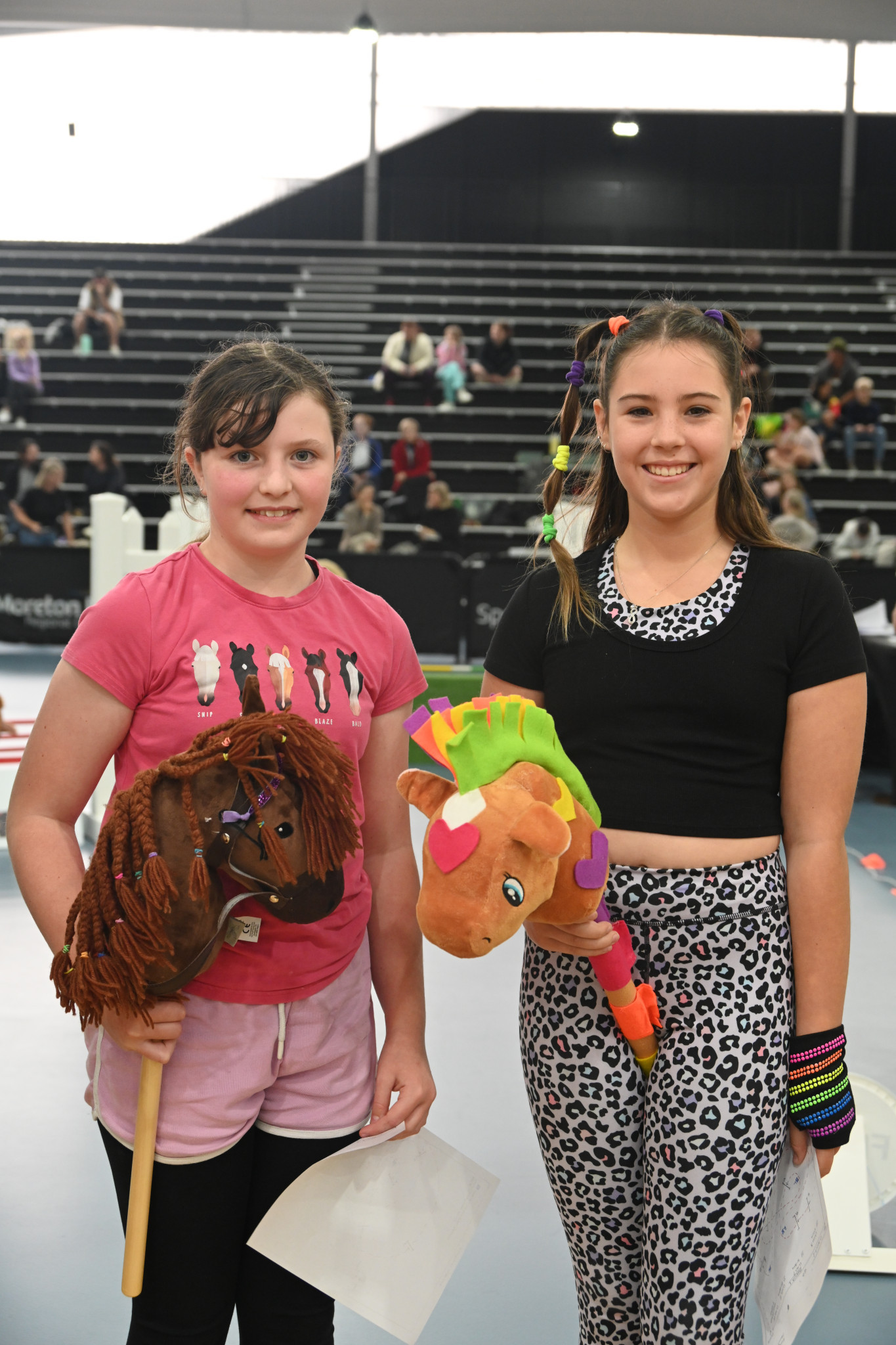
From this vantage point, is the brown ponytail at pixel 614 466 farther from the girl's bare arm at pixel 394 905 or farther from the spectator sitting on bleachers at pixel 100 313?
the spectator sitting on bleachers at pixel 100 313

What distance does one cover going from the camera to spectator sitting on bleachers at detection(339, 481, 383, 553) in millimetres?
9617

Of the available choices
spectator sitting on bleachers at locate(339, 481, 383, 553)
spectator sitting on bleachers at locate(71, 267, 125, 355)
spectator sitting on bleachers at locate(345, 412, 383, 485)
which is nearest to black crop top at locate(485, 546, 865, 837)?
spectator sitting on bleachers at locate(339, 481, 383, 553)

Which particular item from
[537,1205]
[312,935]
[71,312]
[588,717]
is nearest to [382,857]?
[312,935]

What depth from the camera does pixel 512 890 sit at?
1.02 meters

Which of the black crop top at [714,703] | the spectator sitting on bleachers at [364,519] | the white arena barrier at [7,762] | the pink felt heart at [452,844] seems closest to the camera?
the pink felt heart at [452,844]

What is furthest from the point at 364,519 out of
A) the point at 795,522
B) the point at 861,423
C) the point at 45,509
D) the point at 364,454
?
the point at 861,423

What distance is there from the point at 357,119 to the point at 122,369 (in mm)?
7110

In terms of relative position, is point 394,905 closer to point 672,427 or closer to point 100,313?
point 672,427

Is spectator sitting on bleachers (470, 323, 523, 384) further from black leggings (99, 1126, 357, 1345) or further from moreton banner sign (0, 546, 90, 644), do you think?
black leggings (99, 1126, 357, 1345)

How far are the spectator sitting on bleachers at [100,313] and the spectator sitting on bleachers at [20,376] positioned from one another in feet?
3.76

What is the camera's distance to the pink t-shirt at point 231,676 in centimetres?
115

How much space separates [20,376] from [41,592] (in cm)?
500

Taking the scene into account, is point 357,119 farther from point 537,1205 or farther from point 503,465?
point 537,1205

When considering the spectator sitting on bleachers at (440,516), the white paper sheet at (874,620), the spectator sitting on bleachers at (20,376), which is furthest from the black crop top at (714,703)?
the spectator sitting on bleachers at (20,376)
